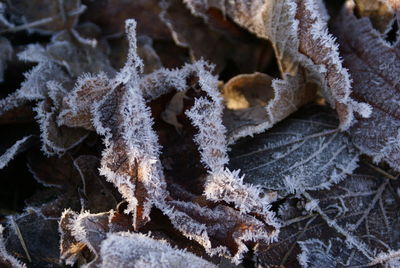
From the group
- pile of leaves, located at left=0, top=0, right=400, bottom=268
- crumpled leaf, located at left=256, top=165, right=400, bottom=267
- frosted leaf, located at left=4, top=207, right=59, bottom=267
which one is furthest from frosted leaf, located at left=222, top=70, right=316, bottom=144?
frosted leaf, located at left=4, top=207, right=59, bottom=267

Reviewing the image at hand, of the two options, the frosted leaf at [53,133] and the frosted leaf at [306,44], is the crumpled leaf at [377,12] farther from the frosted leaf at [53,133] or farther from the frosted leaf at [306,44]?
the frosted leaf at [53,133]

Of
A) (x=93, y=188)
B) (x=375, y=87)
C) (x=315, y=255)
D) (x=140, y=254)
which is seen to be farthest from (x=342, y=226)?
(x=93, y=188)

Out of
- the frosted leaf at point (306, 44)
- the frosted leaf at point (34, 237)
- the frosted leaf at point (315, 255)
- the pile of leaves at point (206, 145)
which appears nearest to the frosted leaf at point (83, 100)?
the pile of leaves at point (206, 145)

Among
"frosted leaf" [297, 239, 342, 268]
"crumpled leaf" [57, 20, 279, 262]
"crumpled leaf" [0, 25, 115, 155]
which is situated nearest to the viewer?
"crumpled leaf" [57, 20, 279, 262]

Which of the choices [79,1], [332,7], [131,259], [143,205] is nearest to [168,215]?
[143,205]

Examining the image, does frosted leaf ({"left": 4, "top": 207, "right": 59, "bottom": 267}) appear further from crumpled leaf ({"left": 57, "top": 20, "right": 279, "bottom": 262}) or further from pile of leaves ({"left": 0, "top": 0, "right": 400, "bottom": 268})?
crumpled leaf ({"left": 57, "top": 20, "right": 279, "bottom": 262})

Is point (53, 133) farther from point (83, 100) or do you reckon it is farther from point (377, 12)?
point (377, 12)
